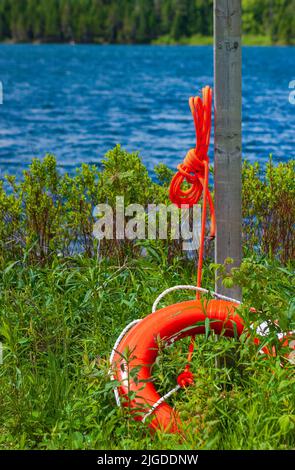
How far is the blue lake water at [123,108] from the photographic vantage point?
21562 millimetres

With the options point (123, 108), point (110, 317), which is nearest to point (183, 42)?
point (123, 108)

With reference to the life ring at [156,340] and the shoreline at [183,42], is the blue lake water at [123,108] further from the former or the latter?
the shoreline at [183,42]

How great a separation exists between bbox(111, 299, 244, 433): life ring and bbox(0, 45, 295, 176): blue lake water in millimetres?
1351

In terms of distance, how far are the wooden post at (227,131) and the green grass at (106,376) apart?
0.19m

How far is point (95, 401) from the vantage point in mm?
3762

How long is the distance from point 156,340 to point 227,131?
110 centimetres

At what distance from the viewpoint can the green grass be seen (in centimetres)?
353

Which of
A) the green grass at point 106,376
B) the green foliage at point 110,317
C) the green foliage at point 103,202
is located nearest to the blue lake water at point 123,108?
the green foliage at point 103,202

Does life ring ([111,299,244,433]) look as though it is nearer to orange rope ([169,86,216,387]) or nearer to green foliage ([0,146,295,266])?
orange rope ([169,86,216,387])

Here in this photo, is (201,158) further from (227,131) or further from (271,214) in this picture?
(271,214)

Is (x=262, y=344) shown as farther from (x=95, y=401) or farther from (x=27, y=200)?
(x=27, y=200)

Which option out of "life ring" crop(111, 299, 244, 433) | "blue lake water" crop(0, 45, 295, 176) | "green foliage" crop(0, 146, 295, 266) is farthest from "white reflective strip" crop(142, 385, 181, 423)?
"green foliage" crop(0, 146, 295, 266)

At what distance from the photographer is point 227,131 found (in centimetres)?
412
